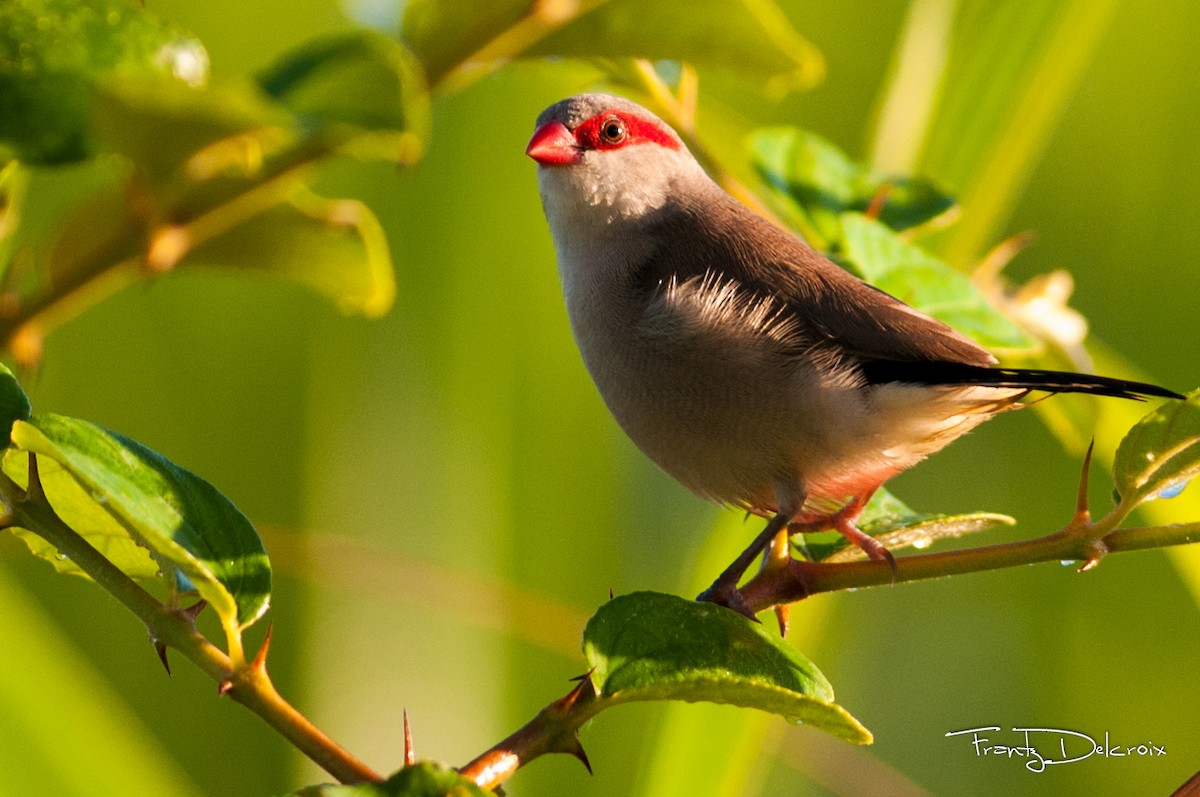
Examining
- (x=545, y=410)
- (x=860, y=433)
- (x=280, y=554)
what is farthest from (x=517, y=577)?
(x=860, y=433)

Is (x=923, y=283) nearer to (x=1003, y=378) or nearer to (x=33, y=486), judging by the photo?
(x=1003, y=378)

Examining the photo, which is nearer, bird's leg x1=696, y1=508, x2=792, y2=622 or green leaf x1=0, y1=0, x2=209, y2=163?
green leaf x1=0, y1=0, x2=209, y2=163

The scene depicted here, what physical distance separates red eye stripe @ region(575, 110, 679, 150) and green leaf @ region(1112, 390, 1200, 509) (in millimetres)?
1012

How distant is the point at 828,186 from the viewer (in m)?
1.73

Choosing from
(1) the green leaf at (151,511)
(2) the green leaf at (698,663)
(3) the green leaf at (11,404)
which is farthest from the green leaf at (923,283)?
(3) the green leaf at (11,404)

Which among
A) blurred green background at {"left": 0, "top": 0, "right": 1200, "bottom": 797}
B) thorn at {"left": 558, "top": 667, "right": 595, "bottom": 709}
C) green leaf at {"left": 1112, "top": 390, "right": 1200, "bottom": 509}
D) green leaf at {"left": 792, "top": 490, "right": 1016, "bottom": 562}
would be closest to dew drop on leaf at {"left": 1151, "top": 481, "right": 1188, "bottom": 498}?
green leaf at {"left": 1112, "top": 390, "right": 1200, "bottom": 509}

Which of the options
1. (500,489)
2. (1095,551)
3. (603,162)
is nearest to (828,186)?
(603,162)

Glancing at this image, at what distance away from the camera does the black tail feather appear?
4.12 feet

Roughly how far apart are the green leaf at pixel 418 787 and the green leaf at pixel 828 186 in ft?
3.54

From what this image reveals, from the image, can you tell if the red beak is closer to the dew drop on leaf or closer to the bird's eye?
the bird's eye

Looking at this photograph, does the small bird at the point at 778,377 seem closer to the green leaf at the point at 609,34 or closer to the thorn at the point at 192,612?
the green leaf at the point at 609,34

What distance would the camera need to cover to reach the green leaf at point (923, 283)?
5.12 ft

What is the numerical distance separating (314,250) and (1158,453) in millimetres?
911

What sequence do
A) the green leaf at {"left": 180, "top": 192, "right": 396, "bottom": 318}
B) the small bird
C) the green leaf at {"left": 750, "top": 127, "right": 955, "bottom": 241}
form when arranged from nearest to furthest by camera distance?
the green leaf at {"left": 180, "top": 192, "right": 396, "bottom": 318} → the small bird → the green leaf at {"left": 750, "top": 127, "right": 955, "bottom": 241}
